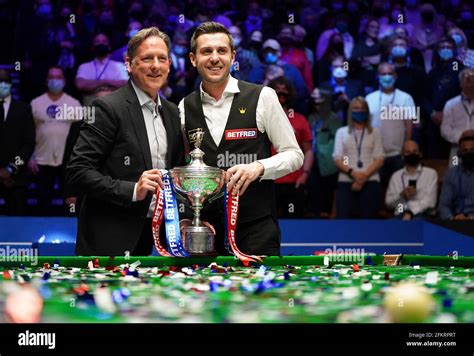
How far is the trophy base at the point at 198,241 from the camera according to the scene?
11.2 feet

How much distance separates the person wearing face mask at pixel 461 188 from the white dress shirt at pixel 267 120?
3449 mm

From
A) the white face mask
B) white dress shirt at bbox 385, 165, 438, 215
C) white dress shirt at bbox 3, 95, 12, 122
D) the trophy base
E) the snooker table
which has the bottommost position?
the snooker table

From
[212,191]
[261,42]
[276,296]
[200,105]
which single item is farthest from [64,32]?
[276,296]

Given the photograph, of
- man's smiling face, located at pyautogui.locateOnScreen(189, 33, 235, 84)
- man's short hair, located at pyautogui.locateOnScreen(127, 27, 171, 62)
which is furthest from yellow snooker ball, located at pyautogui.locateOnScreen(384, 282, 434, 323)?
man's short hair, located at pyautogui.locateOnScreen(127, 27, 171, 62)

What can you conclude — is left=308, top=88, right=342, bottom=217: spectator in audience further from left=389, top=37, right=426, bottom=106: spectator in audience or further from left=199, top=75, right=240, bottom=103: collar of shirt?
left=199, top=75, right=240, bottom=103: collar of shirt

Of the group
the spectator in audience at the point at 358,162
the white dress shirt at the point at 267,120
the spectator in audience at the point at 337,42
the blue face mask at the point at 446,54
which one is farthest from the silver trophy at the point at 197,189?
the blue face mask at the point at 446,54

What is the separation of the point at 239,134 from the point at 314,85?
3858 mm

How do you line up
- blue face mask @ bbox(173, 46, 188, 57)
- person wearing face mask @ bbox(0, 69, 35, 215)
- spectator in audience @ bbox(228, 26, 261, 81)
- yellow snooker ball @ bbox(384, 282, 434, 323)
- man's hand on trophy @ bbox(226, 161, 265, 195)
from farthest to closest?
blue face mask @ bbox(173, 46, 188, 57) → spectator in audience @ bbox(228, 26, 261, 81) → person wearing face mask @ bbox(0, 69, 35, 215) → man's hand on trophy @ bbox(226, 161, 265, 195) → yellow snooker ball @ bbox(384, 282, 434, 323)

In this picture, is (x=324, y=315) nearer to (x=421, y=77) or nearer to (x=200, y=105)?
(x=200, y=105)

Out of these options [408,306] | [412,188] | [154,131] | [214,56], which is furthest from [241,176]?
[412,188]

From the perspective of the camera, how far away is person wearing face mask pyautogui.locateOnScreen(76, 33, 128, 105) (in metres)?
7.39

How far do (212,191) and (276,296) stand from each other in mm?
1228
